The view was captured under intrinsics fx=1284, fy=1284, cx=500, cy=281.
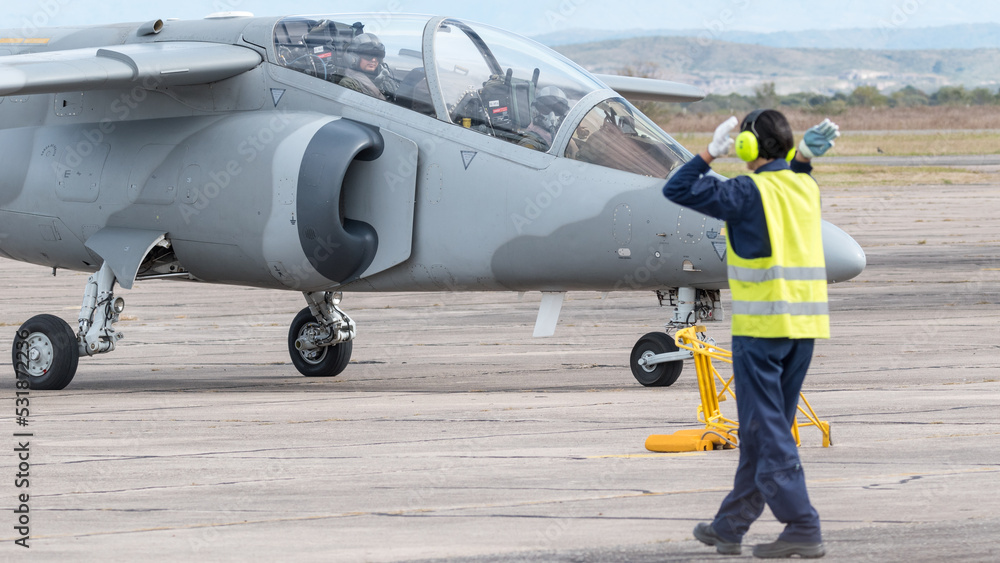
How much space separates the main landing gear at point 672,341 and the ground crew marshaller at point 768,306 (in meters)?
4.51

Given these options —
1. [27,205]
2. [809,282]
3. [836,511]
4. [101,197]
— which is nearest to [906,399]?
[836,511]

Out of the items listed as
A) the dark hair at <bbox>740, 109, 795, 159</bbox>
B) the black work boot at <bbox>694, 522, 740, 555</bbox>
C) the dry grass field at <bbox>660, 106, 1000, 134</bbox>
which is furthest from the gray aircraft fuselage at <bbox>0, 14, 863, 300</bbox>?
the dry grass field at <bbox>660, 106, 1000, 134</bbox>

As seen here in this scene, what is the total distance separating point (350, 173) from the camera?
1128 cm

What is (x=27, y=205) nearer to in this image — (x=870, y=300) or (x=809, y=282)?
(x=809, y=282)

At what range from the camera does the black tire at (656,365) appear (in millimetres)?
10992

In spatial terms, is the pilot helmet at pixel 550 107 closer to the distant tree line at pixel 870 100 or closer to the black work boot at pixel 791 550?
the black work boot at pixel 791 550

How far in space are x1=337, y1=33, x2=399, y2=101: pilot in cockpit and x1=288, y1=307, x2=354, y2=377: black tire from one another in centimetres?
304

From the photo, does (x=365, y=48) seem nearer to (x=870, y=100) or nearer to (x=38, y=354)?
(x=38, y=354)

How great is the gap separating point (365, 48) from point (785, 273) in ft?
21.0

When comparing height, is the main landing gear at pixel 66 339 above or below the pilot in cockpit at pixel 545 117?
below

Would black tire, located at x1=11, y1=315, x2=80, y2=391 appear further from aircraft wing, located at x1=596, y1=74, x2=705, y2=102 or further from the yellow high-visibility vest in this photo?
the yellow high-visibility vest

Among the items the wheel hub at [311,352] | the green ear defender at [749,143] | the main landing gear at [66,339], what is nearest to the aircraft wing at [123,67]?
the main landing gear at [66,339]

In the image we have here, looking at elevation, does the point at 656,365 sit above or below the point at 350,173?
below

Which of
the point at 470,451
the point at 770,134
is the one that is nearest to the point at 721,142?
the point at 770,134
